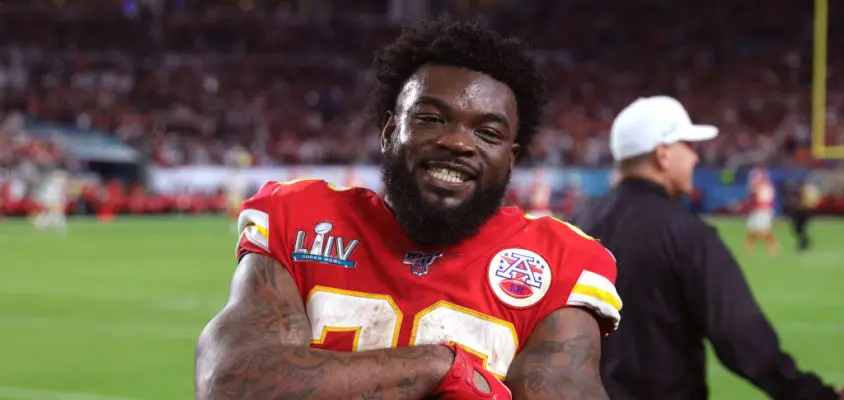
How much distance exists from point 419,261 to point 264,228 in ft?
1.14

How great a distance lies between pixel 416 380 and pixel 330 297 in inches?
12.3

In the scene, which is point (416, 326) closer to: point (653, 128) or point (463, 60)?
point (463, 60)

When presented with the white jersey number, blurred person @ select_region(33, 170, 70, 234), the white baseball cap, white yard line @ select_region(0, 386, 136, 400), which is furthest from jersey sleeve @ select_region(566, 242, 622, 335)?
blurred person @ select_region(33, 170, 70, 234)

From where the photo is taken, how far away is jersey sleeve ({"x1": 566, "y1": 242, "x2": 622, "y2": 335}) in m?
2.38

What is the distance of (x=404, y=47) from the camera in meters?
2.60

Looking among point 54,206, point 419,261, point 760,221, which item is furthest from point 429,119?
point 54,206

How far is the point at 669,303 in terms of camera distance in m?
3.90

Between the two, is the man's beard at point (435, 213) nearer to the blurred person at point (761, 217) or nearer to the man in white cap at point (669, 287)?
the man in white cap at point (669, 287)

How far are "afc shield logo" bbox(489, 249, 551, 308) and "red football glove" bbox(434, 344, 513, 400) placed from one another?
0.19 meters

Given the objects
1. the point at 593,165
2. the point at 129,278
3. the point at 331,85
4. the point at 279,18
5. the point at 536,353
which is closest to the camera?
the point at 536,353

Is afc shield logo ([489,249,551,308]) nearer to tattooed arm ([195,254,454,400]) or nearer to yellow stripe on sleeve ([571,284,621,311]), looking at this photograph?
yellow stripe on sleeve ([571,284,621,311])

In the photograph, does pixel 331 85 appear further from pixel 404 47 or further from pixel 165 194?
pixel 404 47

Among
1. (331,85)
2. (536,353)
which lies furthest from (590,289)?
(331,85)

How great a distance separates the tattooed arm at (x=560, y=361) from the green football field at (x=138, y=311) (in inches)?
199
